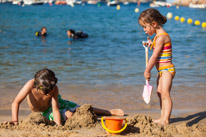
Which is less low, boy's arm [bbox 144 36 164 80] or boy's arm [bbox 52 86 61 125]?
boy's arm [bbox 144 36 164 80]

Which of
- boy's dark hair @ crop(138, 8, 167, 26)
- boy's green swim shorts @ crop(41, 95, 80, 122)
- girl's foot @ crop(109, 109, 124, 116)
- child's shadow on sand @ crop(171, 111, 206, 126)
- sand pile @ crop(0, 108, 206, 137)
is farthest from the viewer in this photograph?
girl's foot @ crop(109, 109, 124, 116)

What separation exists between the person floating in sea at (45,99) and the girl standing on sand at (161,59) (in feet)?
3.59

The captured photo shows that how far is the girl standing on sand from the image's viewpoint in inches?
143

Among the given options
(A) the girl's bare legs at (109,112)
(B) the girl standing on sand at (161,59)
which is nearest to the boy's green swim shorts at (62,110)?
(A) the girl's bare legs at (109,112)

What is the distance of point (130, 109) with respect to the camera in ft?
15.1

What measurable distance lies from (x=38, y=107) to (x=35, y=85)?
18.0 inches

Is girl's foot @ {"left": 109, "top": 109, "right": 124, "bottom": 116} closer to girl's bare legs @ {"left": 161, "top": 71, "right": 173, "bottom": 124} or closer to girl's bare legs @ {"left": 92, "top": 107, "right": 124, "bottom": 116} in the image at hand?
girl's bare legs @ {"left": 92, "top": 107, "right": 124, "bottom": 116}

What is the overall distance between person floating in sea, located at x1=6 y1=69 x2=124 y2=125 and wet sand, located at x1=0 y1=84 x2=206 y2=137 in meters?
0.23

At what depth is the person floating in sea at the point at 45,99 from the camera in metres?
3.29

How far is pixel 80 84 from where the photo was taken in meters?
6.01

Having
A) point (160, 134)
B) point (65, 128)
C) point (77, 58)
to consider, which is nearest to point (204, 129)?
point (160, 134)

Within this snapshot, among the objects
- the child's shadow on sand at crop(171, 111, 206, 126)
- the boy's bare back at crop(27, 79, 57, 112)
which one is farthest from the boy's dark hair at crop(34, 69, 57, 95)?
the child's shadow on sand at crop(171, 111, 206, 126)

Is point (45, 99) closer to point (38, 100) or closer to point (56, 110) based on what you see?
point (38, 100)

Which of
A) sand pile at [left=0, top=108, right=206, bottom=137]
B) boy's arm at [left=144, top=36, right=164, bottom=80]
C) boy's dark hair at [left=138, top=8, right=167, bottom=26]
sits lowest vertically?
sand pile at [left=0, top=108, right=206, bottom=137]
